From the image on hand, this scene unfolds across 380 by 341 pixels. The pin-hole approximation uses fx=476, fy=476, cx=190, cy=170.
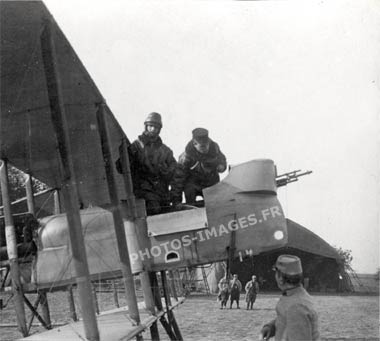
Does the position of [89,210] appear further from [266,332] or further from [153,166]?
[266,332]

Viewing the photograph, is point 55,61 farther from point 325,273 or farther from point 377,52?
point 325,273

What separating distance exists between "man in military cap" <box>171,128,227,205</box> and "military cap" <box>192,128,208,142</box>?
1 centimetres

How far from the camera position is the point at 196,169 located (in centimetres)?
575

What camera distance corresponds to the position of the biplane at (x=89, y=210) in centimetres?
409

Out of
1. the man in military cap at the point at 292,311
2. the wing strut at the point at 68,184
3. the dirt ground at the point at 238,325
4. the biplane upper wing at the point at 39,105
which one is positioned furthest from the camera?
the dirt ground at the point at 238,325

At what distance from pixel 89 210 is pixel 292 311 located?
144 inches

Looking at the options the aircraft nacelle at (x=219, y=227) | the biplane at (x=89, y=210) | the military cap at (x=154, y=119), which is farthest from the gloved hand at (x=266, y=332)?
the military cap at (x=154, y=119)

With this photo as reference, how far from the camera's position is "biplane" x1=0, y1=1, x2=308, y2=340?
4094 millimetres

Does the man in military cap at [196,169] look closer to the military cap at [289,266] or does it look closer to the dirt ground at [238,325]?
the military cap at [289,266]

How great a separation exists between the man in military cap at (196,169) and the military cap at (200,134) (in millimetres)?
12

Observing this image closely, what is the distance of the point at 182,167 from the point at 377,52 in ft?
8.33

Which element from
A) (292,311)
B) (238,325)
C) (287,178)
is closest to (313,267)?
(238,325)

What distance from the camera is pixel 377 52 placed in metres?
5.17

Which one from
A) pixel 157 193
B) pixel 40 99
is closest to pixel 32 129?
pixel 40 99
